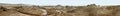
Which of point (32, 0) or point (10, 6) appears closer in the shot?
point (10, 6)

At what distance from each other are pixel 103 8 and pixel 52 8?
0.71 feet

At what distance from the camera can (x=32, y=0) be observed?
3.07 feet

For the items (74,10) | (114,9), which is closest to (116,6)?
(114,9)

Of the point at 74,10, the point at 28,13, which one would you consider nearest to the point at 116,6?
the point at 74,10

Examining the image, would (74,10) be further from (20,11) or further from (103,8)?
(20,11)

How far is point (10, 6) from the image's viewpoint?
0.82 meters

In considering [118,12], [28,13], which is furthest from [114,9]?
[28,13]

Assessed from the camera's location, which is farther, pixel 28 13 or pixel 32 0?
pixel 32 0

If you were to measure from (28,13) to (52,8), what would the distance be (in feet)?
0.35

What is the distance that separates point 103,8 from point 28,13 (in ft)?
1.04

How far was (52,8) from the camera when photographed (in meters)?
0.84

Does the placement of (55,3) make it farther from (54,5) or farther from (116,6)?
(116,6)

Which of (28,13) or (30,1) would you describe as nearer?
(28,13)

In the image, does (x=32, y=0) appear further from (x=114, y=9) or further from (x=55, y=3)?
(x=114, y=9)
